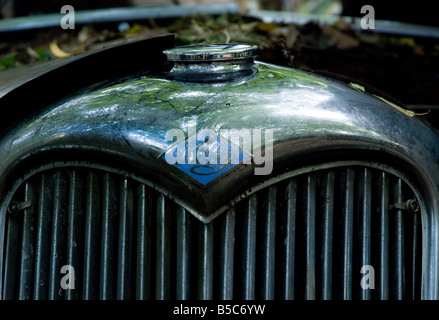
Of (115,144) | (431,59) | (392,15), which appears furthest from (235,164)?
(392,15)

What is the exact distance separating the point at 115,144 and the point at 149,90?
212 millimetres

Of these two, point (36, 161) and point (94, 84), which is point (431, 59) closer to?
point (94, 84)

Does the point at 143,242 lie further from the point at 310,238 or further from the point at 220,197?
the point at 310,238

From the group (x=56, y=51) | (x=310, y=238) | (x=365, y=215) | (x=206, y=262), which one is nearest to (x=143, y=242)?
(x=206, y=262)

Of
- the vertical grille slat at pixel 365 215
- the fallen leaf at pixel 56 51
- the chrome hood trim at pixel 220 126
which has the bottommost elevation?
the vertical grille slat at pixel 365 215

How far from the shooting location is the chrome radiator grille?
4.29 ft

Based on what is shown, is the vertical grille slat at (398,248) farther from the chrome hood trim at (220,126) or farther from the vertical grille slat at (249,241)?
the vertical grille slat at (249,241)

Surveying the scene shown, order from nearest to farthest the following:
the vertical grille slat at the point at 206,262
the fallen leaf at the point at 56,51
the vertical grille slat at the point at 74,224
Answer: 1. the vertical grille slat at the point at 206,262
2. the vertical grille slat at the point at 74,224
3. the fallen leaf at the point at 56,51

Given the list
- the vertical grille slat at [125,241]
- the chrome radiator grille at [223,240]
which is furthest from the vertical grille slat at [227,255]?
the vertical grille slat at [125,241]

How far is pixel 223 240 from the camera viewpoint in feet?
4.24

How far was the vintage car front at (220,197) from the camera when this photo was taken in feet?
4.25

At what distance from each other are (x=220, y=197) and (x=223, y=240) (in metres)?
0.10

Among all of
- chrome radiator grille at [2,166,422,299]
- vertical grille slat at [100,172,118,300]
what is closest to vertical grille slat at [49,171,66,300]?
chrome radiator grille at [2,166,422,299]

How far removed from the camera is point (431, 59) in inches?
111
